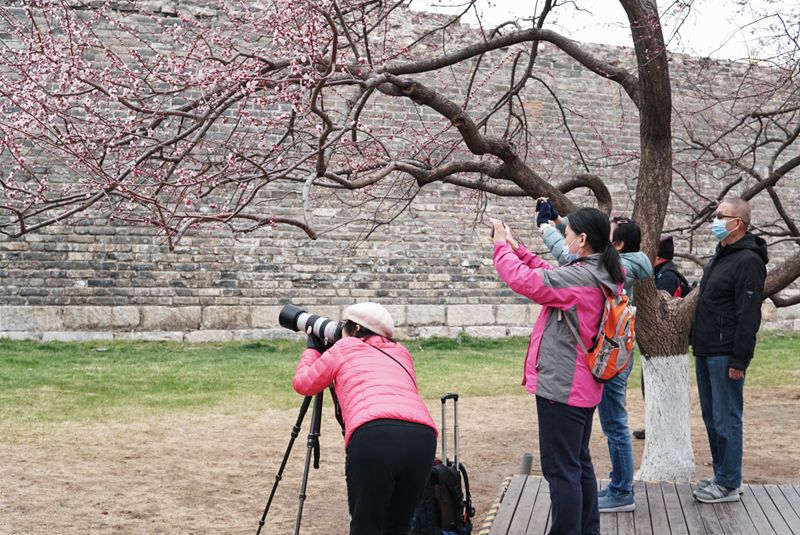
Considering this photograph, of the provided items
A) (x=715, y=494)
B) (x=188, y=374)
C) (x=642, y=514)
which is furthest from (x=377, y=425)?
(x=188, y=374)

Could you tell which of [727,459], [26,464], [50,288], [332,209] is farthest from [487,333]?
[727,459]

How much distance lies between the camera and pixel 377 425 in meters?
3.49

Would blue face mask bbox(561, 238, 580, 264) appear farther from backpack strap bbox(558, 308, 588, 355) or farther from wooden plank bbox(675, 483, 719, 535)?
wooden plank bbox(675, 483, 719, 535)

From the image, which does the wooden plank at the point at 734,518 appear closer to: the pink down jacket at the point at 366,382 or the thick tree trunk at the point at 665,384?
the thick tree trunk at the point at 665,384

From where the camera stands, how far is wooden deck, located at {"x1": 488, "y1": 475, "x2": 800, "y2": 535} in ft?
14.8

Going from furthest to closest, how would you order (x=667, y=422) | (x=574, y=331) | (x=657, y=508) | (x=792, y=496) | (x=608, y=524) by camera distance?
1. (x=667, y=422)
2. (x=792, y=496)
3. (x=657, y=508)
4. (x=608, y=524)
5. (x=574, y=331)

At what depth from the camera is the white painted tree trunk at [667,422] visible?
19.9 feet

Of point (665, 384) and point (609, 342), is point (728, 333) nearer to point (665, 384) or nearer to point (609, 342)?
point (609, 342)

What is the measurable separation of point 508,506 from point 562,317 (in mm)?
1487

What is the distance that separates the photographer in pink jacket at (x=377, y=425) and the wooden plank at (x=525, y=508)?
40.6 inches

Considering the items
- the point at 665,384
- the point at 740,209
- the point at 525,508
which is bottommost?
the point at 525,508

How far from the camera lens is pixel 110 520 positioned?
5672 millimetres

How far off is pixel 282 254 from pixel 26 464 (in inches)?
323

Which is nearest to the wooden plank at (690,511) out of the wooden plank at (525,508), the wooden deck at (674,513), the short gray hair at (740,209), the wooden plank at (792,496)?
the wooden deck at (674,513)
